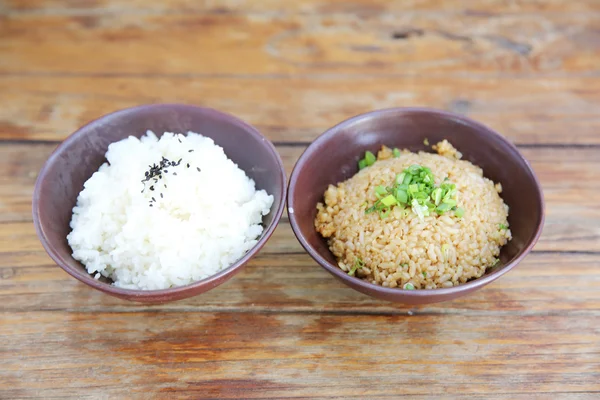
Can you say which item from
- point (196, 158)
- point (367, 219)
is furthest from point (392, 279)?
point (196, 158)

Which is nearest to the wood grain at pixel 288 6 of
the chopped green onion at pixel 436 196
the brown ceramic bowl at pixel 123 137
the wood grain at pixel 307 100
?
the wood grain at pixel 307 100

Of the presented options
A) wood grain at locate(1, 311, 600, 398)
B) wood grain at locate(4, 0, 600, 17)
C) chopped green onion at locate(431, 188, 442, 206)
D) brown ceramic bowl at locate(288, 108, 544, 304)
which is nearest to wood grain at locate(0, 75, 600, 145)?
brown ceramic bowl at locate(288, 108, 544, 304)

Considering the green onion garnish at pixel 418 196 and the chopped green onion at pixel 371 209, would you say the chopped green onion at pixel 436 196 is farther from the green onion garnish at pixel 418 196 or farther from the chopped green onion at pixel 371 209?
the chopped green onion at pixel 371 209

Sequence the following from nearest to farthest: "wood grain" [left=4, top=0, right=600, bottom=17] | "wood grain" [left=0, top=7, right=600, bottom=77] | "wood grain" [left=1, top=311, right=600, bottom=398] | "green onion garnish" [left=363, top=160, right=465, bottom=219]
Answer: "wood grain" [left=1, top=311, right=600, bottom=398] < "green onion garnish" [left=363, top=160, right=465, bottom=219] < "wood grain" [left=0, top=7, right=600, bottom=77] < "wood grain" [left=4, top=0, right=600, bottom=17]

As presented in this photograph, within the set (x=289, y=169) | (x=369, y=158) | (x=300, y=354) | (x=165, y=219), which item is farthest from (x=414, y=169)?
(x=165, y=219)

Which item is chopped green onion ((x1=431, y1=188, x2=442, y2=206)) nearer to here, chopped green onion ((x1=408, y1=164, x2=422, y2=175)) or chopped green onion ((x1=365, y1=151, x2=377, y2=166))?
chopped green onion ((x1=408, y1=164, x2=422, y2=175))

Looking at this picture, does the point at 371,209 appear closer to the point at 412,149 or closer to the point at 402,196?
the point at 402,196

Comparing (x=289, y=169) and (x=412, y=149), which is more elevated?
(x=412, y=149)
